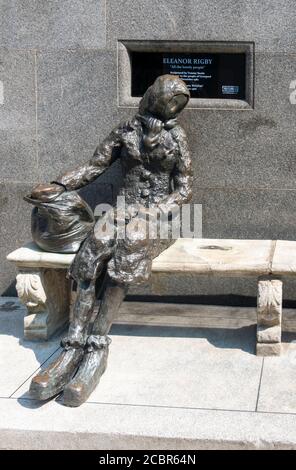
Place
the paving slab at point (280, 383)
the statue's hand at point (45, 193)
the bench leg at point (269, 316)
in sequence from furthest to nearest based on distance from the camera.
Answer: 1. the statue's hand at point (45, 193)
2. the bench leg at point (269, 316)
3. the paving slab at point (280, 383)

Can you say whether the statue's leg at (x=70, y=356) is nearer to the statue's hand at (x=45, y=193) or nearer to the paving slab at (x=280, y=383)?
the statue's hand at (x=45, y=193)

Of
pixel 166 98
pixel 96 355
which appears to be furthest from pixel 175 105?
pixel 96 355

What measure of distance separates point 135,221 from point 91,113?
1437 millimetres

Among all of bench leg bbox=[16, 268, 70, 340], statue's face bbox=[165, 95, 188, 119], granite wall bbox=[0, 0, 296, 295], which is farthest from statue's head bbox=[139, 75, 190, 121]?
bench leg bbox=[16, 268, 70, 340]

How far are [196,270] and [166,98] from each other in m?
1.26

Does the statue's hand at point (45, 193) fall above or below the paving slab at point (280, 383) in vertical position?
above

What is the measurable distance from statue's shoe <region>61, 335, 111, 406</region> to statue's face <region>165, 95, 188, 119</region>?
1.78 metres

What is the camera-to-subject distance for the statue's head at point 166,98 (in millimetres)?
5195

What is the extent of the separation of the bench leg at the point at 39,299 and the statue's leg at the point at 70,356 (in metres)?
0.62

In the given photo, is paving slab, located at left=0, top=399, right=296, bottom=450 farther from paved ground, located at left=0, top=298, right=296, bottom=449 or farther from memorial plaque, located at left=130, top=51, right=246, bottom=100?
memorial plaque, located at left=130, top=51, right=246, bottom=100

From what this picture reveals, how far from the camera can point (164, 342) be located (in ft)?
16.8

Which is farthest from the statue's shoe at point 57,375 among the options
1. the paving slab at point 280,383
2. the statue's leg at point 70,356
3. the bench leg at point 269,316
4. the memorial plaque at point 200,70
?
the memorial plaque at point 200,70

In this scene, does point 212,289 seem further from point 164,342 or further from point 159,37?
point 159,37

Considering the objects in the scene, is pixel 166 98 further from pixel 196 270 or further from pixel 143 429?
pixel 143 429
